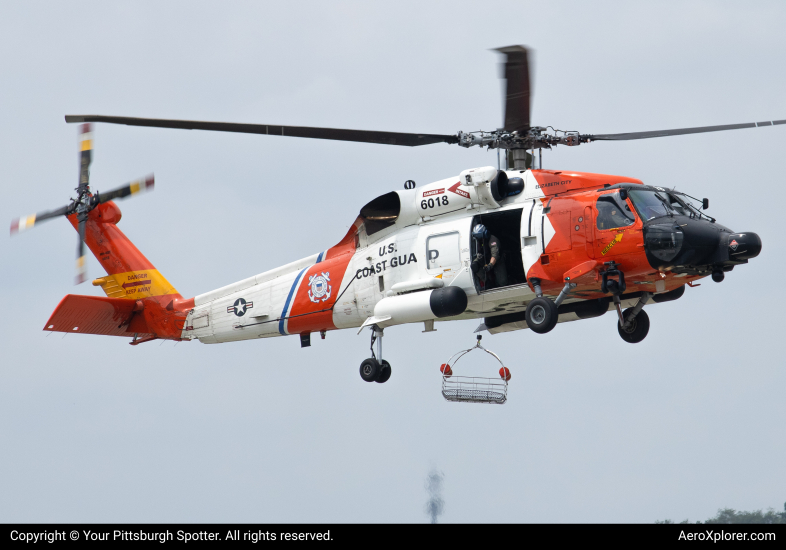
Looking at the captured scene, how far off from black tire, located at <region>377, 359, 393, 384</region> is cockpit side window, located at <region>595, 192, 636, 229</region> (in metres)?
4.99

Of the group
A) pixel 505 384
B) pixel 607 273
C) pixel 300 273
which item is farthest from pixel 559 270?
pixel 300 273

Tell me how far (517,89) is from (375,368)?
6.14 m

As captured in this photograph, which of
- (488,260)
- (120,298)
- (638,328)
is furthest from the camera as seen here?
(120,298)

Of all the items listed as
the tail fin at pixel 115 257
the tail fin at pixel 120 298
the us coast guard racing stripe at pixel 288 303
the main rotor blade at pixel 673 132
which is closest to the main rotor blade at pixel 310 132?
the main rotor blade at pixel 673 132

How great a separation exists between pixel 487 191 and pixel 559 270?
1865 mm

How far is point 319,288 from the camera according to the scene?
834 inches

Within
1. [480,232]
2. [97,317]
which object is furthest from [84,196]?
[480,232]

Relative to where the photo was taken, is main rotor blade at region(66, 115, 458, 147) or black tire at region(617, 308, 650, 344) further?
black tire at region(617, 308, 650, 344)

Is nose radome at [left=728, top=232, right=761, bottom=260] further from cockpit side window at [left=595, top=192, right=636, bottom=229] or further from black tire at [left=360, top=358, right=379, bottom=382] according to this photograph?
black tire at [left=360, top=358, right=379, bottom=382]

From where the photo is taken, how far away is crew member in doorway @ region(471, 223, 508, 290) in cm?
1881

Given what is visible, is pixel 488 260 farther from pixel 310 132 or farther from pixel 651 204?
pixel 310 132

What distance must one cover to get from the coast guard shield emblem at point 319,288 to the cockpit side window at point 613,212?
5.61 metres

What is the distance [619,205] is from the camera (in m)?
17.8

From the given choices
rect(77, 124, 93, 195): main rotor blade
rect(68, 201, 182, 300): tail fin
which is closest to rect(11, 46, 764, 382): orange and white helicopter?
rect(68, 201, 182, 300): tail fin
